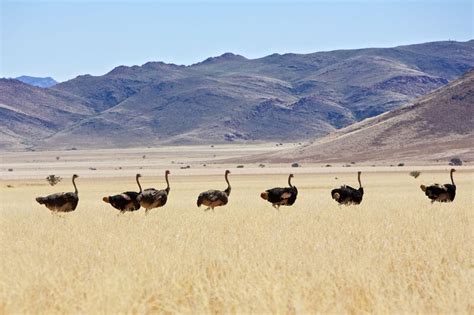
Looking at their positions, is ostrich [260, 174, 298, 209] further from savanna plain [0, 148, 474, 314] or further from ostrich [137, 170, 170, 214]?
savanna plain [0, 148, 474, 314]

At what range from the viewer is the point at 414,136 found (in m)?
110

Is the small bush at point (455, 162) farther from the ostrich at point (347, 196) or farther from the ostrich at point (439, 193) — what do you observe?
the ostrich at point (347, 196)

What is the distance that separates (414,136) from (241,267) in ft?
333

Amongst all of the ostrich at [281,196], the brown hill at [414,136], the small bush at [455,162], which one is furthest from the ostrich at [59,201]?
the brown hill at [414,136]

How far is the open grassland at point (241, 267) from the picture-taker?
8.95 m

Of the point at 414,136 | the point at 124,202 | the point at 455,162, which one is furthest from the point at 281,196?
the point at 414,136

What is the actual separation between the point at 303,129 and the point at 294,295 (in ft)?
555

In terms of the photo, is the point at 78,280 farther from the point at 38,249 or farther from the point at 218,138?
the point at 218,138

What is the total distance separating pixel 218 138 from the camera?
17262cm

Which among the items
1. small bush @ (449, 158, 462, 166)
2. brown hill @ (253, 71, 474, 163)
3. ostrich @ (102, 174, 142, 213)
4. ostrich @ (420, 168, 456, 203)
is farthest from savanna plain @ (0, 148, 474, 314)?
brown hill @ (253, 71, 474, 163)

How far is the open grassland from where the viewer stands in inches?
352

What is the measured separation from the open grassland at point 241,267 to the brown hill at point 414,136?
8211 cm

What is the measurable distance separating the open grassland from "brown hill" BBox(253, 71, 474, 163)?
82109mm

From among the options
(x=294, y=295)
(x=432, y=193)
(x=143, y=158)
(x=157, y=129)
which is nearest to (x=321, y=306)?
(x=294, y=295)
